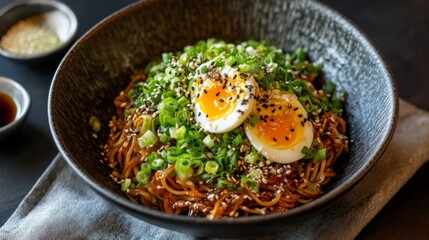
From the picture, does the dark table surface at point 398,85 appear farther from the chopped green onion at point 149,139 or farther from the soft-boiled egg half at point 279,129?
the chopped green onion at point 149,139

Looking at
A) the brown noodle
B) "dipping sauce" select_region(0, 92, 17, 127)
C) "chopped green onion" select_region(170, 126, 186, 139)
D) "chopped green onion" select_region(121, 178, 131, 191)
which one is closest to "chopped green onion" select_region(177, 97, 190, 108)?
"chopped green onion" select_region(170, 126, 186, 139)

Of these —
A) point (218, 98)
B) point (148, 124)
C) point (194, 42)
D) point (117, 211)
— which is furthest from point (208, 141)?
point (194, 42)

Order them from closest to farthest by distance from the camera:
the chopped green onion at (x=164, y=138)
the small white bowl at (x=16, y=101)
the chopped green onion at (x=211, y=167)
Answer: the chopped green onion at (x=211, y=167) < the chopped green onion at (x=164, y=138) < the small white bowl at (x=16, y=101)

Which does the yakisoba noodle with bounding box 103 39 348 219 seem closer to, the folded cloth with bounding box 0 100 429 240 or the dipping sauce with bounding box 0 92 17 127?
the folded cloth with bounding box 0 100 429 240

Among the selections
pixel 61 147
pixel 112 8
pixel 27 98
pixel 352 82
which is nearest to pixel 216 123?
pixel 61 147

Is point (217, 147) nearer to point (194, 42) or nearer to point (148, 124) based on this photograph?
point (148, 124)

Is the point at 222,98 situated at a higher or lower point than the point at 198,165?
higher

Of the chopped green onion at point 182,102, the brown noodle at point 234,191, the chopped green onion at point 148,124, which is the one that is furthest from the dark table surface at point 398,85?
the chopped green onion at point 182,102
